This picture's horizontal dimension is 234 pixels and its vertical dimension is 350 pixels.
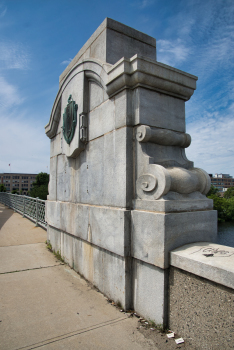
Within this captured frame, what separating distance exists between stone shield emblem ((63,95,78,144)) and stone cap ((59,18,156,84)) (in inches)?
39.0

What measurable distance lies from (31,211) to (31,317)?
28.4 ft

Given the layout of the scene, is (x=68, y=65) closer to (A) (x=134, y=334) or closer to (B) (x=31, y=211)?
(A) (x=134, y=334)

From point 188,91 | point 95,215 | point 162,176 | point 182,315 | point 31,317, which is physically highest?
point 188,91

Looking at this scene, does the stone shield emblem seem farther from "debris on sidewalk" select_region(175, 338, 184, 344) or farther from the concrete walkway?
"debris on sidewalk" select_region(175, 338, 184, 344)

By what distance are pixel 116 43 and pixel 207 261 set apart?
3.73 meters

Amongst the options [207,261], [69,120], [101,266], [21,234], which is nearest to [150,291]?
[207,261]

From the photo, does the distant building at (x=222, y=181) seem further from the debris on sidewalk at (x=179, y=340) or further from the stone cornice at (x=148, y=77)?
the debris on sidewalk at (x=179, y=340)

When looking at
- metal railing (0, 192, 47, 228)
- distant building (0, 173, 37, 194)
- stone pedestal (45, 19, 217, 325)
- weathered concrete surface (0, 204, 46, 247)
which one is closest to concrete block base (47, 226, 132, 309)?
stone pedestal (45, 19, 217, 325)

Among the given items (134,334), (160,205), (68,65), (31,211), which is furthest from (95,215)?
(31,211)

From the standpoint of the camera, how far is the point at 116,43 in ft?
13.8

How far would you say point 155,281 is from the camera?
285 centimetres

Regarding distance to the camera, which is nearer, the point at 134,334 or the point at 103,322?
the point at 134,334

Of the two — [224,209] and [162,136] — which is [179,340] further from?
[224,209]

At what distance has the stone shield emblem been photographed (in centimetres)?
479
